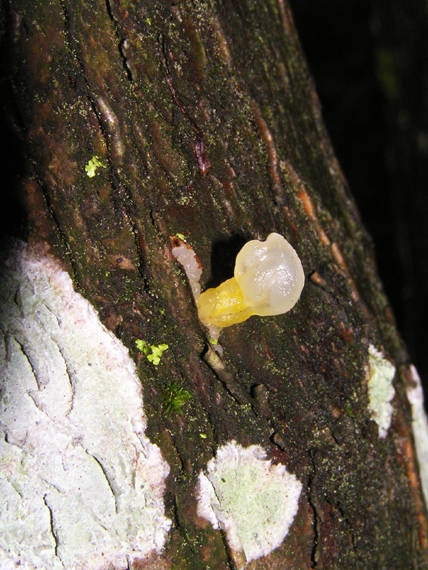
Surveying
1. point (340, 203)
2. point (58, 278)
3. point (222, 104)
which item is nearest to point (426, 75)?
point (340, 203)

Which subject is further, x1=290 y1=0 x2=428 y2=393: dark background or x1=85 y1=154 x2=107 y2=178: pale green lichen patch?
x1=290 y1=0 x2=428 y2=393: dark background

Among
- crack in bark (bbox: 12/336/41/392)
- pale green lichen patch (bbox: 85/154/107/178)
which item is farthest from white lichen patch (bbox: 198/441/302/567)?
pale green lichen patch (bbox: 85/154/107/178)

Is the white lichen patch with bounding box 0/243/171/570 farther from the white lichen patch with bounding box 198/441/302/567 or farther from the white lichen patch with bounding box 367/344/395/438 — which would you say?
the white lichen patch with bounding box 367/344/395/438

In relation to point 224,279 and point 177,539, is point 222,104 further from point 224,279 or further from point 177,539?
point 177,539

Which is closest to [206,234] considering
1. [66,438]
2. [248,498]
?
[66,438]

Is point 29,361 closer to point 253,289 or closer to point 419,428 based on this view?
point 253,289

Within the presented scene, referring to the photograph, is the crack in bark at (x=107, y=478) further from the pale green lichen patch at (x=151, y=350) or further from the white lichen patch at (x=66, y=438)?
the pale green lichen patch at (x=151, y=350)

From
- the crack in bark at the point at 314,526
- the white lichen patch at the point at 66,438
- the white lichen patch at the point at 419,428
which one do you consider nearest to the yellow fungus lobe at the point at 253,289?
the white lichen patch at the point at 66,438
